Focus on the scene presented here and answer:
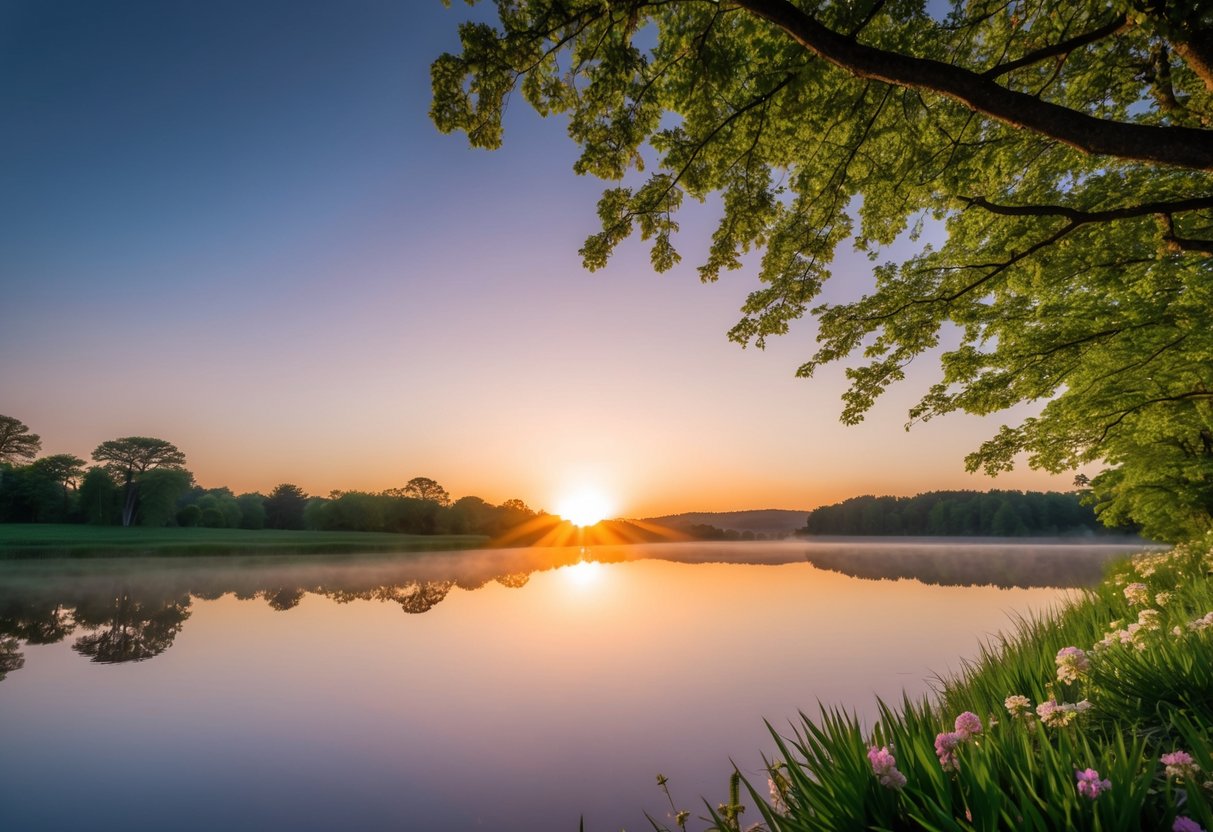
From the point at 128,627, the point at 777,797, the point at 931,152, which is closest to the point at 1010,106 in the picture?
the point at 931,152

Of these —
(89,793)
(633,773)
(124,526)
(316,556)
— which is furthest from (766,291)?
(124,526)

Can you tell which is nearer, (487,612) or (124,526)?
(487,612)

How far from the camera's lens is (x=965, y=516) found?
109125 millimetres

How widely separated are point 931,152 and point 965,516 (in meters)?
130

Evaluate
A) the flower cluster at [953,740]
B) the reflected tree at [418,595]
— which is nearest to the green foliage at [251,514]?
the reflected tree at [418,595]

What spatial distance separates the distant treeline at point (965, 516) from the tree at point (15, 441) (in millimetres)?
155623

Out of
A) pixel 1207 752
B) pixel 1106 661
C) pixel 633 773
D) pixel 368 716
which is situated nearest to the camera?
pixel 1207 752

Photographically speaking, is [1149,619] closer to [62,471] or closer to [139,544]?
[139,544]

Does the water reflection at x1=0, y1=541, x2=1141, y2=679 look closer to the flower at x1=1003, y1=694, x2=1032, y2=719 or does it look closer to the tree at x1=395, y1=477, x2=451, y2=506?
the flower at x1=1003, y1=694, x2=1032, y2=719

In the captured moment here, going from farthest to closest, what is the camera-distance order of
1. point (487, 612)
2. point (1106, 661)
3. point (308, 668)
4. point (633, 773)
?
point (487, 612) → point (308, 668) → point (633, 773) → point (1106, 661)

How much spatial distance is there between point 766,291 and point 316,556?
5815 centimetres

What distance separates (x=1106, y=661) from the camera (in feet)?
14.3

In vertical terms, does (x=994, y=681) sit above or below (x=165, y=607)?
above

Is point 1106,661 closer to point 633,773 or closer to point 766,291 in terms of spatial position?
point 633,773
